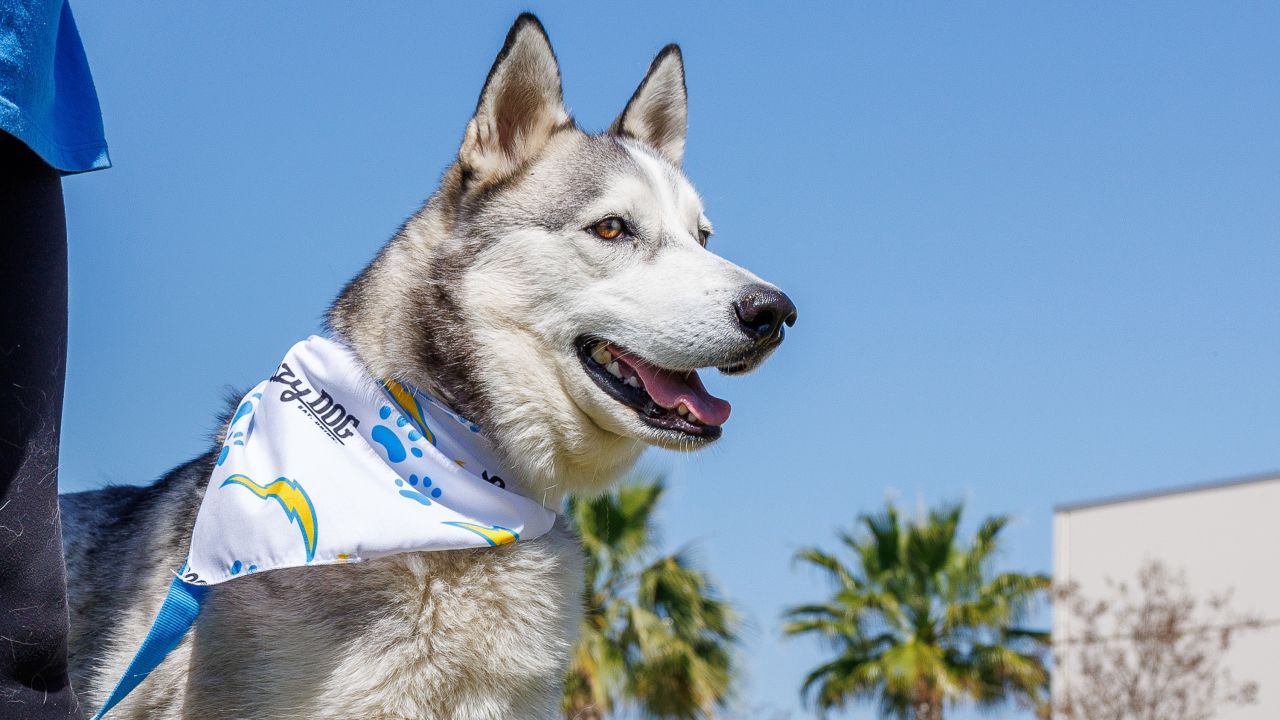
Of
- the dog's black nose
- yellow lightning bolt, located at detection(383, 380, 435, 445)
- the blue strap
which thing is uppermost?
the dog's black nose

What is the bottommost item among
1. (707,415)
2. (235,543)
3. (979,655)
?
(235,543)

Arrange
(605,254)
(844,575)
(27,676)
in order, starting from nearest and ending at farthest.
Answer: (27,676), (605,254), (844,575)

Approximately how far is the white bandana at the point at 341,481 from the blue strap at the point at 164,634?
50 mm

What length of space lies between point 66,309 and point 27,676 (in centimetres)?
74

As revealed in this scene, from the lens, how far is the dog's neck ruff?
10.7 ft

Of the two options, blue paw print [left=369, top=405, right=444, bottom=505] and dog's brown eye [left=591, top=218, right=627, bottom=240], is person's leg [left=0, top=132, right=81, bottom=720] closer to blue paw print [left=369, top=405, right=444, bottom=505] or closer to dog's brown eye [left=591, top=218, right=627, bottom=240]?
blue paw print [left=369, top=405, right=444, bottom=505]

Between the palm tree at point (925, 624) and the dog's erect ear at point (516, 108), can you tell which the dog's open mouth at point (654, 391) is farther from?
the palm tree at point (925, 624)

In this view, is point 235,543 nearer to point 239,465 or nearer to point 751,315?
point 239,465

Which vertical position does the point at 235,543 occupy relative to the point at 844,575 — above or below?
below

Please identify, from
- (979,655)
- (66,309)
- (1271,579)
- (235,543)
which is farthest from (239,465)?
(1271,579)

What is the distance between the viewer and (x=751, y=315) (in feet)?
11.9

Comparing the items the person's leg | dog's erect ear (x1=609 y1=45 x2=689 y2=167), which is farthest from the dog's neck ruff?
dog's erect ear (x1=609 y1=45 x2=689 y2=167)

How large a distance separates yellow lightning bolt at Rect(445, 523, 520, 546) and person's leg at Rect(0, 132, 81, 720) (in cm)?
105

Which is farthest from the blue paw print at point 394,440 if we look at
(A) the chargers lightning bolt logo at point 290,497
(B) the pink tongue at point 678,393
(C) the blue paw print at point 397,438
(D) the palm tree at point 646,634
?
(D) the palm tree at point 646,634
